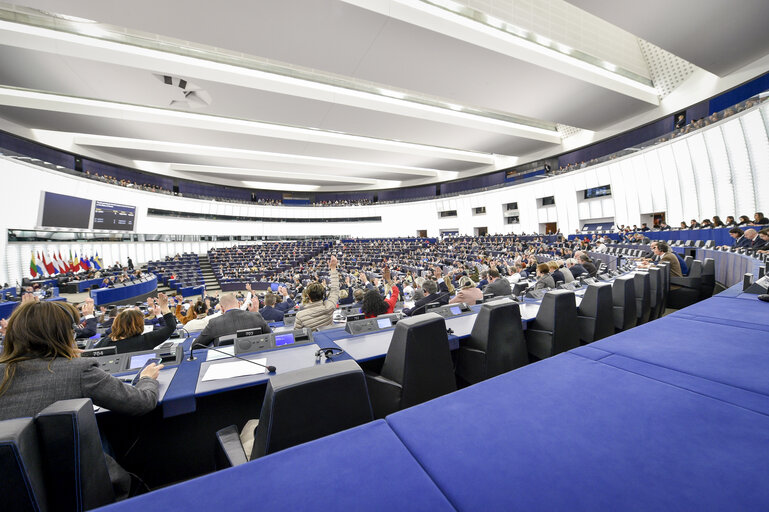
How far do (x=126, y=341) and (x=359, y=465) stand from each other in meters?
3.27

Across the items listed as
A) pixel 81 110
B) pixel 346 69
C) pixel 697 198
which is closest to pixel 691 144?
pixel 697 198

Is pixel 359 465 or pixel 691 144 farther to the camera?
pixel 691 144

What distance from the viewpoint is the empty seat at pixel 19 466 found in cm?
73

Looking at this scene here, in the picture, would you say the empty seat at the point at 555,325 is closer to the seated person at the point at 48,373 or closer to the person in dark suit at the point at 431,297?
the person in dark suit at the point at 431,297

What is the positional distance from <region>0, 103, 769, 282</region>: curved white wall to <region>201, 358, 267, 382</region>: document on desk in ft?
51.2

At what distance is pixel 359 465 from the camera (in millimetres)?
633

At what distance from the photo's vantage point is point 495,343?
2.44 meters

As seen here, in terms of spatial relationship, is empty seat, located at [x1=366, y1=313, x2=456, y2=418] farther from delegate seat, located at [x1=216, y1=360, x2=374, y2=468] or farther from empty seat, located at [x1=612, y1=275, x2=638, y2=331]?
empty seat, located at [x1=612, y1=275, x2=638, y2=331]

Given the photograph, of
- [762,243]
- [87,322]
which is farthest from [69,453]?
[762,243]

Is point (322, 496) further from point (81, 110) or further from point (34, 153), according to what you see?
point (34, 153)

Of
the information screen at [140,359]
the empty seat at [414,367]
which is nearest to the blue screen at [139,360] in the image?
the information screen at [140,359]

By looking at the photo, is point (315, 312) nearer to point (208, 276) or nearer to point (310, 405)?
point (310, 405)

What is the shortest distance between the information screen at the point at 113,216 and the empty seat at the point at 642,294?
22285 mm

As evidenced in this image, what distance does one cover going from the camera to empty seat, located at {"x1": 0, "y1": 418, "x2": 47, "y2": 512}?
2.40 feet
